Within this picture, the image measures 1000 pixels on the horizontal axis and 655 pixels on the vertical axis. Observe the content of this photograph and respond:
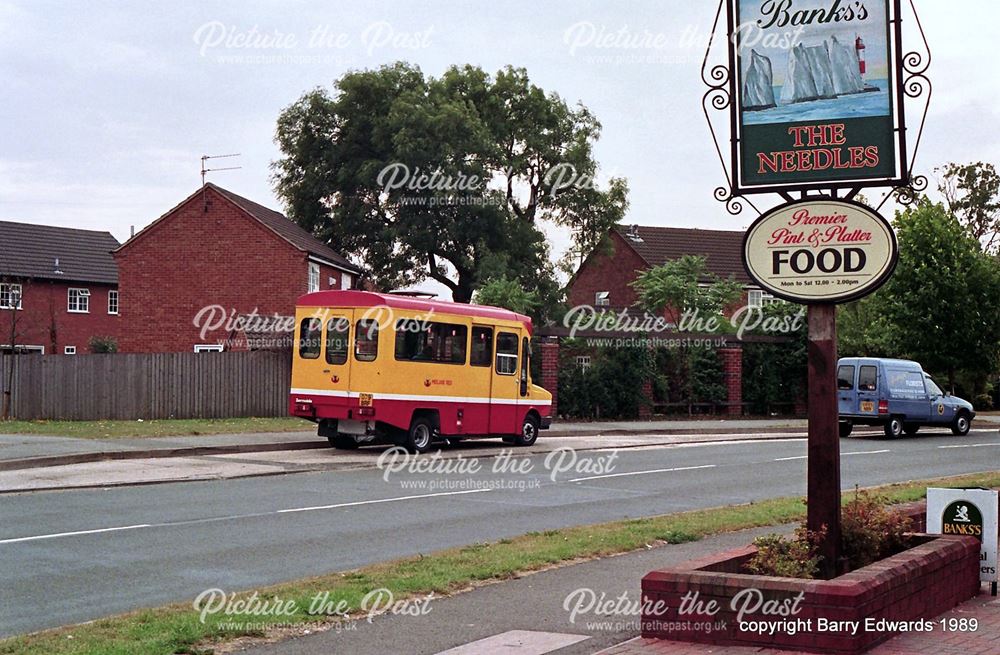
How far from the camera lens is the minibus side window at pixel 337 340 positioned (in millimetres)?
23094

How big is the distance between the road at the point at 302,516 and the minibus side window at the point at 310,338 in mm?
2417

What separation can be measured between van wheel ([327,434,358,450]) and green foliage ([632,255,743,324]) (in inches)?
879

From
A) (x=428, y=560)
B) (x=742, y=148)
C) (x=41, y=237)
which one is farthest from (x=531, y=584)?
(x=41, y=237)

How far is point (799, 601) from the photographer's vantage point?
6.92 metres

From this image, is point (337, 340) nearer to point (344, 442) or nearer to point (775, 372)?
point (344, 442)

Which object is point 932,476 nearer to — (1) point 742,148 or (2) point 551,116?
(1) point 742,148

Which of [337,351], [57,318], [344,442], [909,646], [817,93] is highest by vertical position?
[57,318]

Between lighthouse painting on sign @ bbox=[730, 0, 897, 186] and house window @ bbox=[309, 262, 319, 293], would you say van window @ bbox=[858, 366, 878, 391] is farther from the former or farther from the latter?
lighthouse painting on sign @ bbox=[730, 0, 897, 186]

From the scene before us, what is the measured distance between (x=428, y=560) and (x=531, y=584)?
1.33 meters

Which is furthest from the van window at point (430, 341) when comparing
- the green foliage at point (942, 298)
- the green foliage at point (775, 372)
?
the green foliage at point (942, 298)

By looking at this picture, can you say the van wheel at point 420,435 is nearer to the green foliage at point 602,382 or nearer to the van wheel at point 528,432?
the van wheel at point 528,432

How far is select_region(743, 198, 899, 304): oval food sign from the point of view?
8.60m

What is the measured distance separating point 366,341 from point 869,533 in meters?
15.4

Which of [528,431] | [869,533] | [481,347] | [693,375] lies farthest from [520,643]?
[693,375]
